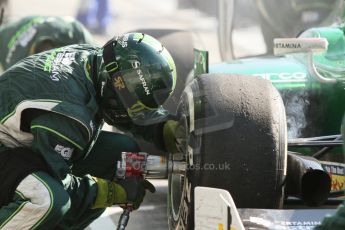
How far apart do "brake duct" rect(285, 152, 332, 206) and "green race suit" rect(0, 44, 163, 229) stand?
847mm

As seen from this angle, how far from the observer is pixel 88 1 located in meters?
14.0

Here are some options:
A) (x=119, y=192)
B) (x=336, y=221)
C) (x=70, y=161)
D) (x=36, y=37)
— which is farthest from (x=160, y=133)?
(x=36, y=37)

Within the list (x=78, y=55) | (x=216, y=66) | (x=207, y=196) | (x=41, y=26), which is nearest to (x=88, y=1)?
(x=41, y=26)

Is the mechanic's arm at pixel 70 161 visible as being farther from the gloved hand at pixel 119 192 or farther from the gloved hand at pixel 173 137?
the gloved hand at pixel 173 137

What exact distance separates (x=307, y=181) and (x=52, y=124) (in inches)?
42.3

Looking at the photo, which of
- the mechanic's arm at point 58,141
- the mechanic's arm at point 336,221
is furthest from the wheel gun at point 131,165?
the mechanic's arm at point 336,221

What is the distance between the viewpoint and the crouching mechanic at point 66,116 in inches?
132

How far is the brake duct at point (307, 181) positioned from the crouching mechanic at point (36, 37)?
10.1 feet

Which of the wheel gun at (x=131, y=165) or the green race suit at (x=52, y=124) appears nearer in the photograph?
the green race suit at (x=52, y=124)

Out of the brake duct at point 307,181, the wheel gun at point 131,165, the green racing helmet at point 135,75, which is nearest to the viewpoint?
the brake duct at point 307,181

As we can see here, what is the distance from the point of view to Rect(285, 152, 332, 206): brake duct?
3.30 metres

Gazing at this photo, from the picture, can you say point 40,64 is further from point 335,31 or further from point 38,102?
point 335,31

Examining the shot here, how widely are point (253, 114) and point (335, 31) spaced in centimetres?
177

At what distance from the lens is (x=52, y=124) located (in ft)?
11.0
